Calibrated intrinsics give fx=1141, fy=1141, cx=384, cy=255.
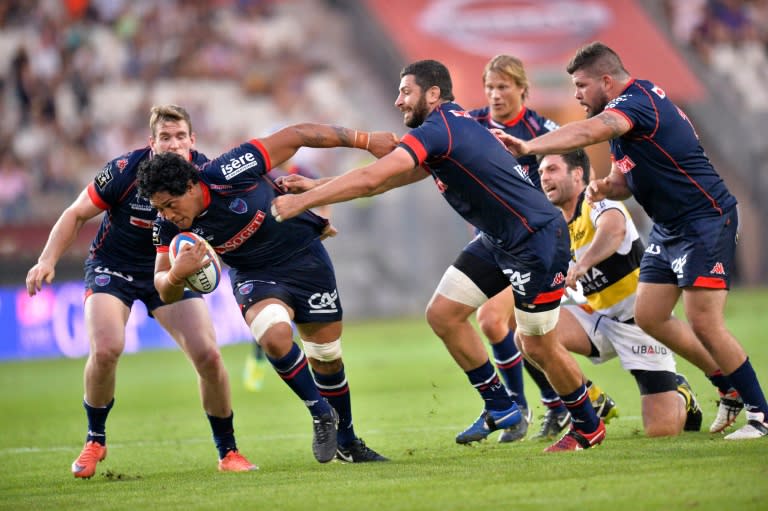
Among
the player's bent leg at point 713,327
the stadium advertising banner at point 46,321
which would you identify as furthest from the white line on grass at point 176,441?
the stadium advertising banner at point 46,321

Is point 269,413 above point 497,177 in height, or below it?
below

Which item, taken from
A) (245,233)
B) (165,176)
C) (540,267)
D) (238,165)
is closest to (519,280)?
(540,267)

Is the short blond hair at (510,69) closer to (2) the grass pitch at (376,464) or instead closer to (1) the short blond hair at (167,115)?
(1) the short blond hair at (167,115)

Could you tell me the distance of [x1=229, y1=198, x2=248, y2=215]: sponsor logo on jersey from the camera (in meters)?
7.29

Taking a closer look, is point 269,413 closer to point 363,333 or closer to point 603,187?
point 603,187

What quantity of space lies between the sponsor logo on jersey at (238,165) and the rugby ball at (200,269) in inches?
17.3

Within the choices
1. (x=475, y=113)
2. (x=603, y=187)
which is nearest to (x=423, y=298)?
(x=475, y=113)

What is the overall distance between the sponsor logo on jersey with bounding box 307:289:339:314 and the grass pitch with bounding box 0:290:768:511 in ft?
3.34

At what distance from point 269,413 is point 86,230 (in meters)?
8.89

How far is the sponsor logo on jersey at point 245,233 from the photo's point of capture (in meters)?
7.38

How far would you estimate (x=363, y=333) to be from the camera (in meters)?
20.1

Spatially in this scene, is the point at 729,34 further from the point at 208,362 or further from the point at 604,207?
the point at 208,362

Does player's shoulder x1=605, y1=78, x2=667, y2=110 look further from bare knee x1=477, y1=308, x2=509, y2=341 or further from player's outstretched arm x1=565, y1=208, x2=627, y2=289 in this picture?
bare knee x1=477, y1=308, x2=509, y2=341

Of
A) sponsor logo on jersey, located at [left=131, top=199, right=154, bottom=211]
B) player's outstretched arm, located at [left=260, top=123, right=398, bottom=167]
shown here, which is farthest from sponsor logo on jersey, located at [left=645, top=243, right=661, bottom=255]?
sponsor logo on jersey, located at [left=131, top=199, right=154, bottom=211]
